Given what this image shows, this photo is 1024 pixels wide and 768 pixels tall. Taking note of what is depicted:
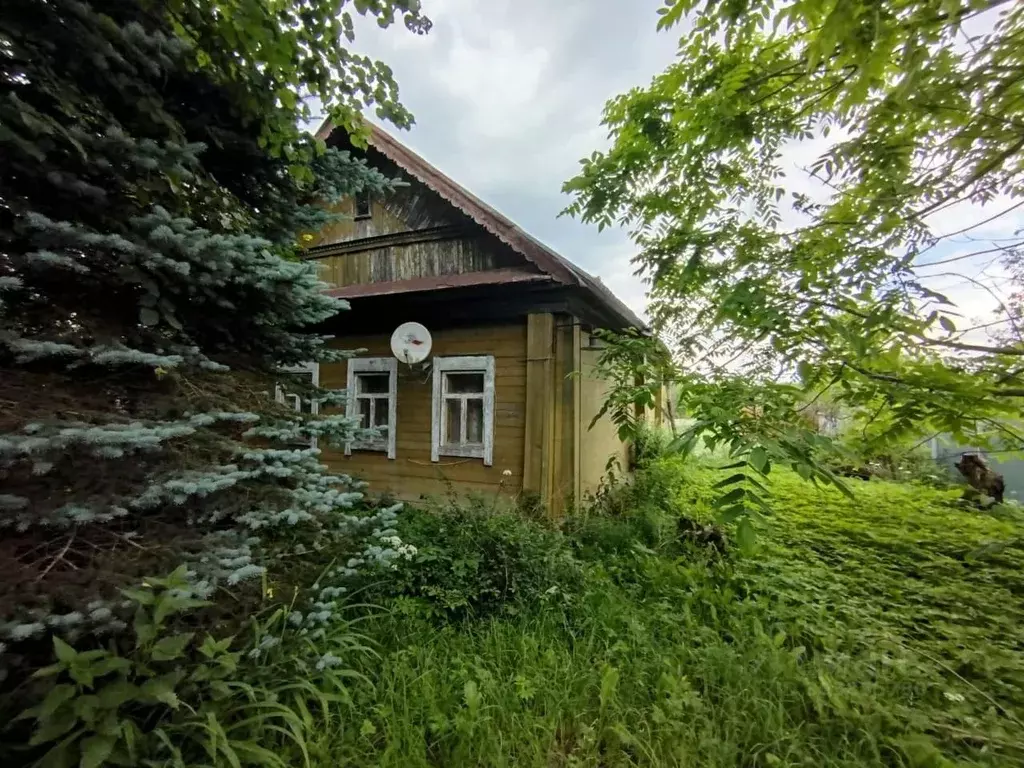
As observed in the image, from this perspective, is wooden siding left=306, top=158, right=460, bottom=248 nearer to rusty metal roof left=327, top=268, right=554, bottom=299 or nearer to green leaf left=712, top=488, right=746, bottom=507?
rusty metal roof left=327, top=268, right=554, bottom=299

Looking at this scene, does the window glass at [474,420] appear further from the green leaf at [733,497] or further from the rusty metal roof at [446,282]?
the green leaf at [733,497]

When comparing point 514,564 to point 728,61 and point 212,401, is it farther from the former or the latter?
point 728,61

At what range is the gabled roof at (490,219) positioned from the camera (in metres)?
5.16

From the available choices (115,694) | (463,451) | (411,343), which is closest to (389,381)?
(411,343)

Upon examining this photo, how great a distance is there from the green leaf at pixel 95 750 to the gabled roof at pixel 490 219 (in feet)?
15.7

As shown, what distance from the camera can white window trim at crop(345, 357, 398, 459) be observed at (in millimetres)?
6324

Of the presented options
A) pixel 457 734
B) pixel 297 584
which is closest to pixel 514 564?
pixel 457 734

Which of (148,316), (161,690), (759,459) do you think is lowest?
(161,690)

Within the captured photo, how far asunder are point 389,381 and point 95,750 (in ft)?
17.1

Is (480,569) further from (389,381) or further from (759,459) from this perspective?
(389,381)

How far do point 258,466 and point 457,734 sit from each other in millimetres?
1791

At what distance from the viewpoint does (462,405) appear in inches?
237

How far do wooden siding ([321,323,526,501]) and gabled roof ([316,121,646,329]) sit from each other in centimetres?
97

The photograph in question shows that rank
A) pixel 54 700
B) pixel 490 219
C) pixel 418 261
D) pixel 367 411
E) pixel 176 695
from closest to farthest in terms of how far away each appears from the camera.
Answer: pixel 54 700 < pixel 176 695 < pixel 490 219 < pixel 418 261 < pixel 367 411
